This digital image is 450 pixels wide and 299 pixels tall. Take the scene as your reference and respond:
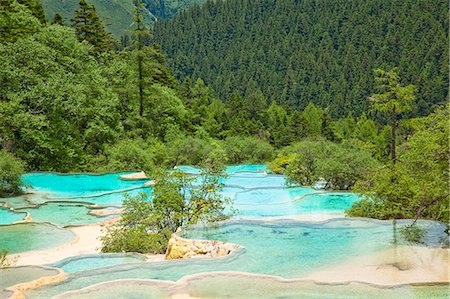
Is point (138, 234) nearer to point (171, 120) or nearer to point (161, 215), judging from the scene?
point (161, 215)

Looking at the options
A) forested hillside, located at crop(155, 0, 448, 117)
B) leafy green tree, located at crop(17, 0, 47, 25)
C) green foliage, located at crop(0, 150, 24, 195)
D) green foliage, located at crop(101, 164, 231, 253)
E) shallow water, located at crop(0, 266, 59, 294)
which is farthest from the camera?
forested hillside, located at crop(155, 0, 448, 117)

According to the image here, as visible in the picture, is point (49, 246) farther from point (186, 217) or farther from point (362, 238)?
point (362, 238)

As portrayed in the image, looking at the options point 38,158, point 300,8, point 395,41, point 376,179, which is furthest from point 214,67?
point 376,179

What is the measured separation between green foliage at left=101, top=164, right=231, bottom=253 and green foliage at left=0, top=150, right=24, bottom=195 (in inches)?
242

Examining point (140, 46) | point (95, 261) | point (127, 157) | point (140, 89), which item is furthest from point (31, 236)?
point (140, 46)

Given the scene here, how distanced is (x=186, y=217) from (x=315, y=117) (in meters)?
48.9

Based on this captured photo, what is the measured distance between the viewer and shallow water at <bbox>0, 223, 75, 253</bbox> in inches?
386

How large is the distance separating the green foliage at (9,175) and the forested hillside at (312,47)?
5657 cm

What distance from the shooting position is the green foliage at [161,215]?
8.61m

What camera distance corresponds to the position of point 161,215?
9.35 m

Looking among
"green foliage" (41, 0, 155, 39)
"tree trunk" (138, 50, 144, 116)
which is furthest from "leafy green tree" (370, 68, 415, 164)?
"green foliage" (41, 0, 155, 39)

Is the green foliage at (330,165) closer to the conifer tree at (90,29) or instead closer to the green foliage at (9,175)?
the green foliage at (9,175)

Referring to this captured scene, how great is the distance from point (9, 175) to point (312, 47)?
73.8 meters

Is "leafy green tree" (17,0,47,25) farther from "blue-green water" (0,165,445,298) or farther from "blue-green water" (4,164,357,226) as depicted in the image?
"blue-green water" (0,165,445,298)
